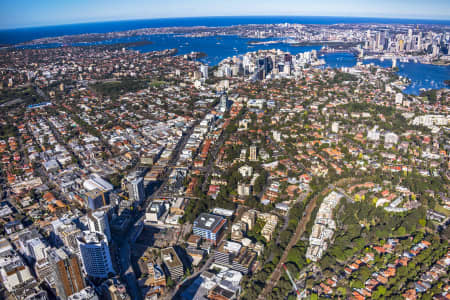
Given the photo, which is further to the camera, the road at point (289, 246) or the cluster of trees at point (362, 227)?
the cluster of trees at point (362, 227)

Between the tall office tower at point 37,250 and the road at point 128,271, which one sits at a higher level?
the tall office tower at point 37,250

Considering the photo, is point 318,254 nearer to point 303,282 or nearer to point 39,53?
point 303,282

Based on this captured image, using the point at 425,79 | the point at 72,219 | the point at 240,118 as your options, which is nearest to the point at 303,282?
the point at 72,219

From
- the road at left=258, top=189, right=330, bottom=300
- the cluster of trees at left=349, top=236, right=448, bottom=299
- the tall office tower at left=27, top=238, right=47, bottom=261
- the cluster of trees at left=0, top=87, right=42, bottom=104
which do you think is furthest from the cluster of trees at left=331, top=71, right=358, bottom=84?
the tall office tower at left=27, top=238, right=47, bottom=261

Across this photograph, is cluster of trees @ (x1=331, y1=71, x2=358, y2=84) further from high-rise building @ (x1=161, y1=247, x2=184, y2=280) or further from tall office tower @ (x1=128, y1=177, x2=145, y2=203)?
high-rise building @ (x1=161, y1=247, x2=184, y2=280)

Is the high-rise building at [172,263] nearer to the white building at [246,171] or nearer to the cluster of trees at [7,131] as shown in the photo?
the white building at [246,171]

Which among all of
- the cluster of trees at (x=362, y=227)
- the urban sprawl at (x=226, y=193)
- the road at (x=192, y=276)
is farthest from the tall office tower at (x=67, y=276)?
the cluster of trees at (x=362, y=227)

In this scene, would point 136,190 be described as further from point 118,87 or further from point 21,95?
point 21,95

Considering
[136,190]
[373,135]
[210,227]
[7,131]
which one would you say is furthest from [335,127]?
[7,131]
